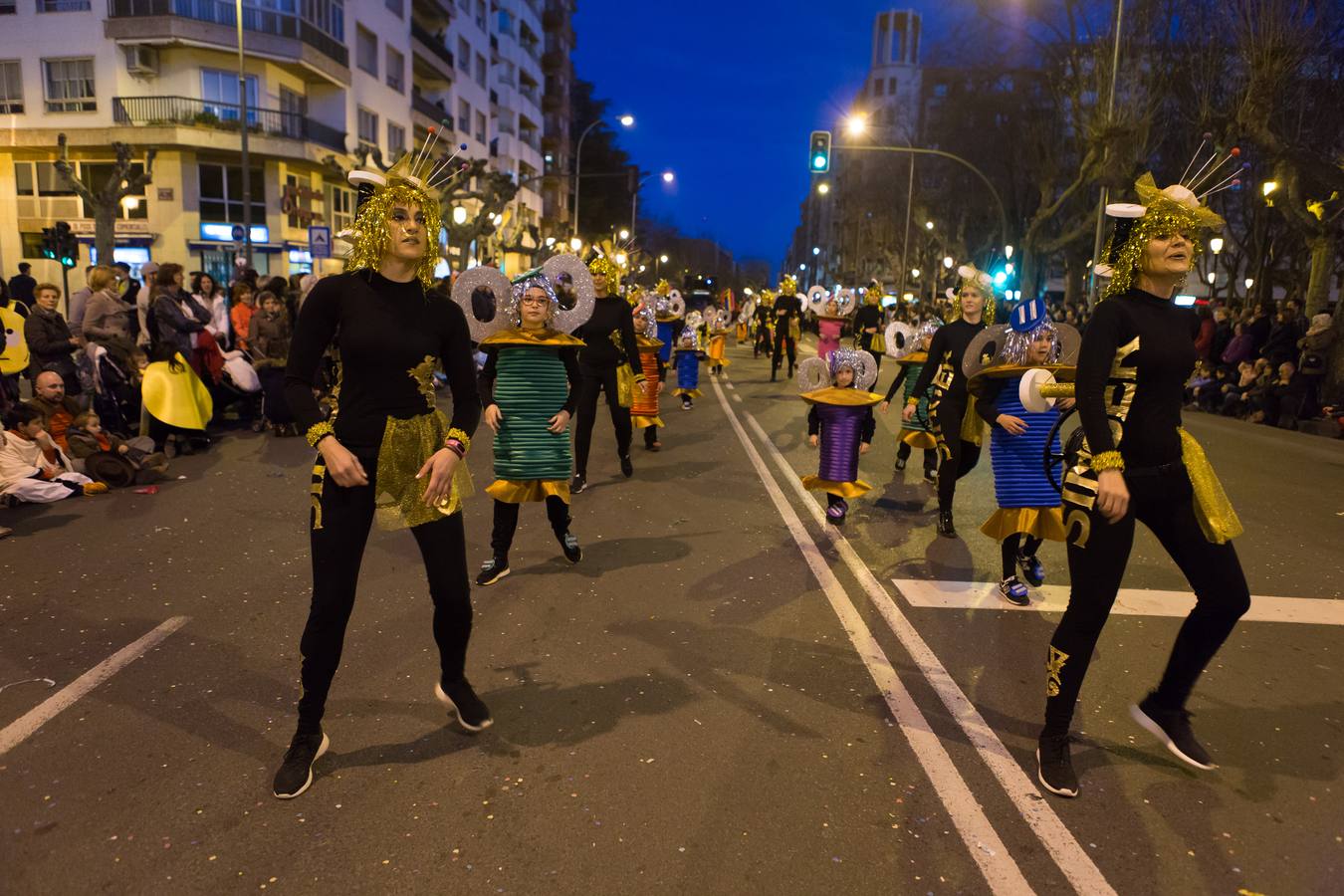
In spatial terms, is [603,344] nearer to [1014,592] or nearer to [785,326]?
[1014,592]

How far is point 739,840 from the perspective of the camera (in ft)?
10.3

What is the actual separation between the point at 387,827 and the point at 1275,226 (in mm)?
39241

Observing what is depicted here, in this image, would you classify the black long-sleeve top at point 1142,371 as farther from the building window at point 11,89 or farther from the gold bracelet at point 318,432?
the building window at point 11,89

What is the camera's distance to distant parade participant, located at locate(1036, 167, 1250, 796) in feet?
11.3

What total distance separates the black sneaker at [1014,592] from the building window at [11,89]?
37.4 meters

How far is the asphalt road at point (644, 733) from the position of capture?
9.90ft

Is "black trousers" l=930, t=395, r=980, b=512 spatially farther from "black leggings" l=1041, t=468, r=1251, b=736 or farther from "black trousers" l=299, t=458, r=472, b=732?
"black trousers" l=299, t=458, r=472, b=732

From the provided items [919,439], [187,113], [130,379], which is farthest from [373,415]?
[187,113]

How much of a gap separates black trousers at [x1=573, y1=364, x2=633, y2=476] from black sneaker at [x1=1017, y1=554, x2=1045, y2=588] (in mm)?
3601

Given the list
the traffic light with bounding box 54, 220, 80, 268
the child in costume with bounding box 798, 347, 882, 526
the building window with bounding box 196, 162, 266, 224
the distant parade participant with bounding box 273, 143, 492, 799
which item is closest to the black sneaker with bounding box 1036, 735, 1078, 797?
the distant parade participant with bounding box 273, 143, 492, 799

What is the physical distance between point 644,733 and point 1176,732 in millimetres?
2109

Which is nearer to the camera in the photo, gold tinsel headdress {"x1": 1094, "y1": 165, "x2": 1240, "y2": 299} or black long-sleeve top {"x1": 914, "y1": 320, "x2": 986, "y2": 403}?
gold tinsel headdress {"x1": 1094, "y1": 165, "x2": 1240, "y2": 299}

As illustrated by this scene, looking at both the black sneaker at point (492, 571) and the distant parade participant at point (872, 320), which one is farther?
the distant parade participant at point (872, 320)

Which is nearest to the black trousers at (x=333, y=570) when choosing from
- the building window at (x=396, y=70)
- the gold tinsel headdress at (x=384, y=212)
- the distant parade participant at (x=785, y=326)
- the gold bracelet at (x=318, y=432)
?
the gold bracelet at (x=318, y=432)
